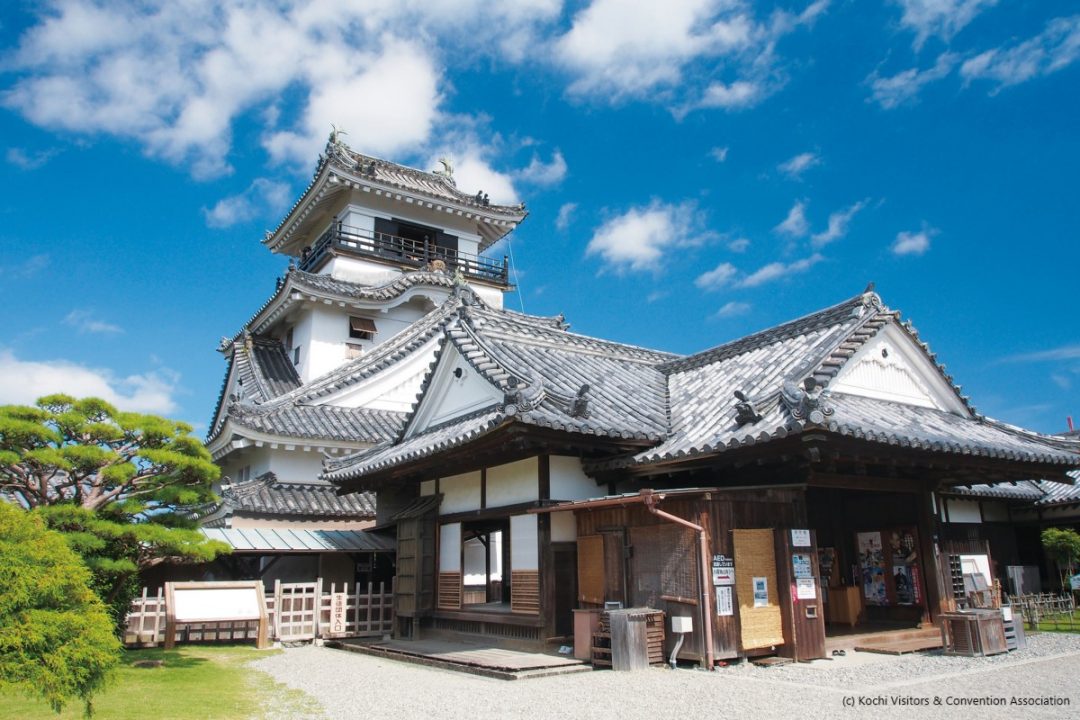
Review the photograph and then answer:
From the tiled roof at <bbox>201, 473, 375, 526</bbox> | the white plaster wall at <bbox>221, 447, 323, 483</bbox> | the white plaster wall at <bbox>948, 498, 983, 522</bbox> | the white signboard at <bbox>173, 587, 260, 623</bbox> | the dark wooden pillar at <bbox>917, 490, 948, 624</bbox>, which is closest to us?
the dark wooden pillar at <bbox>917, 490, 948, 624</bbox>

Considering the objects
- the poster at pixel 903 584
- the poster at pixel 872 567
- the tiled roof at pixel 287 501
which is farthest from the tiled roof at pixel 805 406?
the tiled roof at pixel 287 501

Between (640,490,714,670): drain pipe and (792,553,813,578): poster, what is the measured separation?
161 cm

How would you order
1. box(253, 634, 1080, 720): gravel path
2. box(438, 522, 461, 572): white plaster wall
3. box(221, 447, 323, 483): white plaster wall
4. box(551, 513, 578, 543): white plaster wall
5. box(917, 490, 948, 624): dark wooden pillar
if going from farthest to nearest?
box(221, 447, 323, 483): white plaster wall → box(438, 522, 461, 572): white plaster wall → box(917, 490, 948, 624): dark wooden pillar → box(551, 513, 578, 543): white plaster wall → box(253, 634, 1080, 720): gravel path

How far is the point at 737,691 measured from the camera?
30.5 feet

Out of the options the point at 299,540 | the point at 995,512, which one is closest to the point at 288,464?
the point at 299,540

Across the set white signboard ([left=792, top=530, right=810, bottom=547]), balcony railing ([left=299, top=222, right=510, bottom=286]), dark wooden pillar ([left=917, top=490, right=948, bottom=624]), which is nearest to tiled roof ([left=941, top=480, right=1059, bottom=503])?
dark wooden pillar ([left=917, top=490, right=948, bottom=624])

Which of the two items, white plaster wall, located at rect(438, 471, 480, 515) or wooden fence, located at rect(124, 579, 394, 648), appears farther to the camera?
wooden fence, located at rect(124, 579, 394, 648)

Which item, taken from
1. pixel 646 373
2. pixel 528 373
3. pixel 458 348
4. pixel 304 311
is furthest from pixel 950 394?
pixel 304 311

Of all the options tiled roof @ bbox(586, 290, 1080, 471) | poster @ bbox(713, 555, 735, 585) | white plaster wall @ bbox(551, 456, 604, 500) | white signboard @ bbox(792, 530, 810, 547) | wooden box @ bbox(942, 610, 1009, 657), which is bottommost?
wooden box @ bbox(942, 610, 1009, 657)

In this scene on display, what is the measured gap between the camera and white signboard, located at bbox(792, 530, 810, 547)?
1171 cm

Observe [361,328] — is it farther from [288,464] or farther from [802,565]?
[802,565]

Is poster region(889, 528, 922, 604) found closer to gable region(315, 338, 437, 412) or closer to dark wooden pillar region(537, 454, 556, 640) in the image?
dark wooden pillar region(537, 454, 556, 640)

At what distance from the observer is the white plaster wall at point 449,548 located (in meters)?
15.2

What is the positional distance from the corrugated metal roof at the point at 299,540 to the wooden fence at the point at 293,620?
881mm
